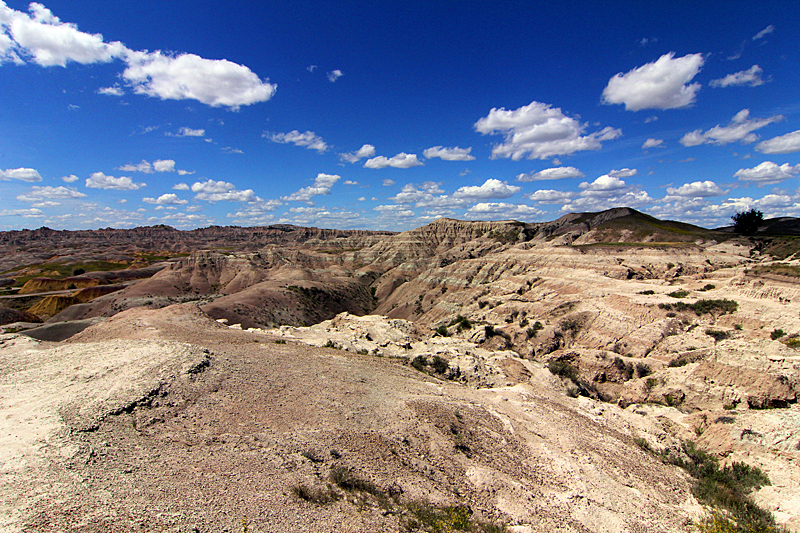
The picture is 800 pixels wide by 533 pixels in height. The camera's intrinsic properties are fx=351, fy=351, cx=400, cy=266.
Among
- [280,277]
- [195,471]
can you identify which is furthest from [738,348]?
[280,277]

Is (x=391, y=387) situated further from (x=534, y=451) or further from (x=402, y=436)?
(x=534, y=451)

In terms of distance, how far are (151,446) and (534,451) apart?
1246 centimetres

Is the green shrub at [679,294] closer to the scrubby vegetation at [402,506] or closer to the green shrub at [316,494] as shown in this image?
the scrubby vegetation at [402,506]

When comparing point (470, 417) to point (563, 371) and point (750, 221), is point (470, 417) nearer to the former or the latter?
point (563, 371)

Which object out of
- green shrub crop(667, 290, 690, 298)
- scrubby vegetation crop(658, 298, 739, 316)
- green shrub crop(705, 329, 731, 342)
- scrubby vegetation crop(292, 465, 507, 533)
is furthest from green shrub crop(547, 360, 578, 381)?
scrubby vegetation crop(292, 465, 507, 533)

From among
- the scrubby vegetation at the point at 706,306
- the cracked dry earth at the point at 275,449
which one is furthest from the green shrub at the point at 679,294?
the cracked dry earth at the point at 275,449

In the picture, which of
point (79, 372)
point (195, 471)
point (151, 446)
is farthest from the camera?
point (79, 372)

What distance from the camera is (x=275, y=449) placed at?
1050 cm

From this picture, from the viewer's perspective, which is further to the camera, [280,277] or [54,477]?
[280,277]

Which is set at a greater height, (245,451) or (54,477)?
(54,477)

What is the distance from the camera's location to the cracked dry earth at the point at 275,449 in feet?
25.0

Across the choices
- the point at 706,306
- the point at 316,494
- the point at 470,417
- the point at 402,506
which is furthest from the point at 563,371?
the point at 316,494

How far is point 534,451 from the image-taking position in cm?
1305

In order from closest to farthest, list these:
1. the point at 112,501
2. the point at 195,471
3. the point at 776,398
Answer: the point at 112,501 → the point at 195,471 → the point at 776,398
